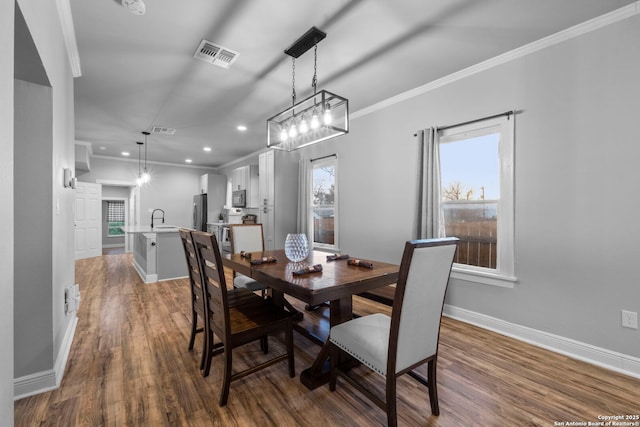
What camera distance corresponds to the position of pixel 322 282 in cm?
163

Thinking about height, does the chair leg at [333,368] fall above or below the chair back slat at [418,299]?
below

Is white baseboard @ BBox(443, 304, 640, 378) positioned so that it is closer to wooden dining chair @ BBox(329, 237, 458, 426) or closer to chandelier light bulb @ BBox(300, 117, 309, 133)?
wooden dining chair @ BBox(329, 237, 458, 426)

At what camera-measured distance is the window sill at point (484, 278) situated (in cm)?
256

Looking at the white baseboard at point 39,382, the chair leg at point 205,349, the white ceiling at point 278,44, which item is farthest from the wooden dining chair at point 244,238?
the white ceiling at point 278,44

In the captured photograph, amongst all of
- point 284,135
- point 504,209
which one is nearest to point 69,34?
point 284,135

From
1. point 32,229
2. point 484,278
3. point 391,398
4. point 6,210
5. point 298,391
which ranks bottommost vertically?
point 298,391

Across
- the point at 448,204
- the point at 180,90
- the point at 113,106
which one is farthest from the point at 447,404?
the point at 113,106

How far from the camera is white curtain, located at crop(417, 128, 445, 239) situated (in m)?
2.97

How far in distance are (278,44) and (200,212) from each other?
615 cm

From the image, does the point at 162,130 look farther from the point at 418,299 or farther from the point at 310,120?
the point at 418,299

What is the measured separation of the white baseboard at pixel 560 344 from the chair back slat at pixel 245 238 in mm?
2360

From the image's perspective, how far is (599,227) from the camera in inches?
83.1

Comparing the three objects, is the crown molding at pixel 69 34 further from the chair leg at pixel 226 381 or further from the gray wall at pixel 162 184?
the gray wall at pixel 162 184

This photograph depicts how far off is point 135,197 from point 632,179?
913 centimetres
